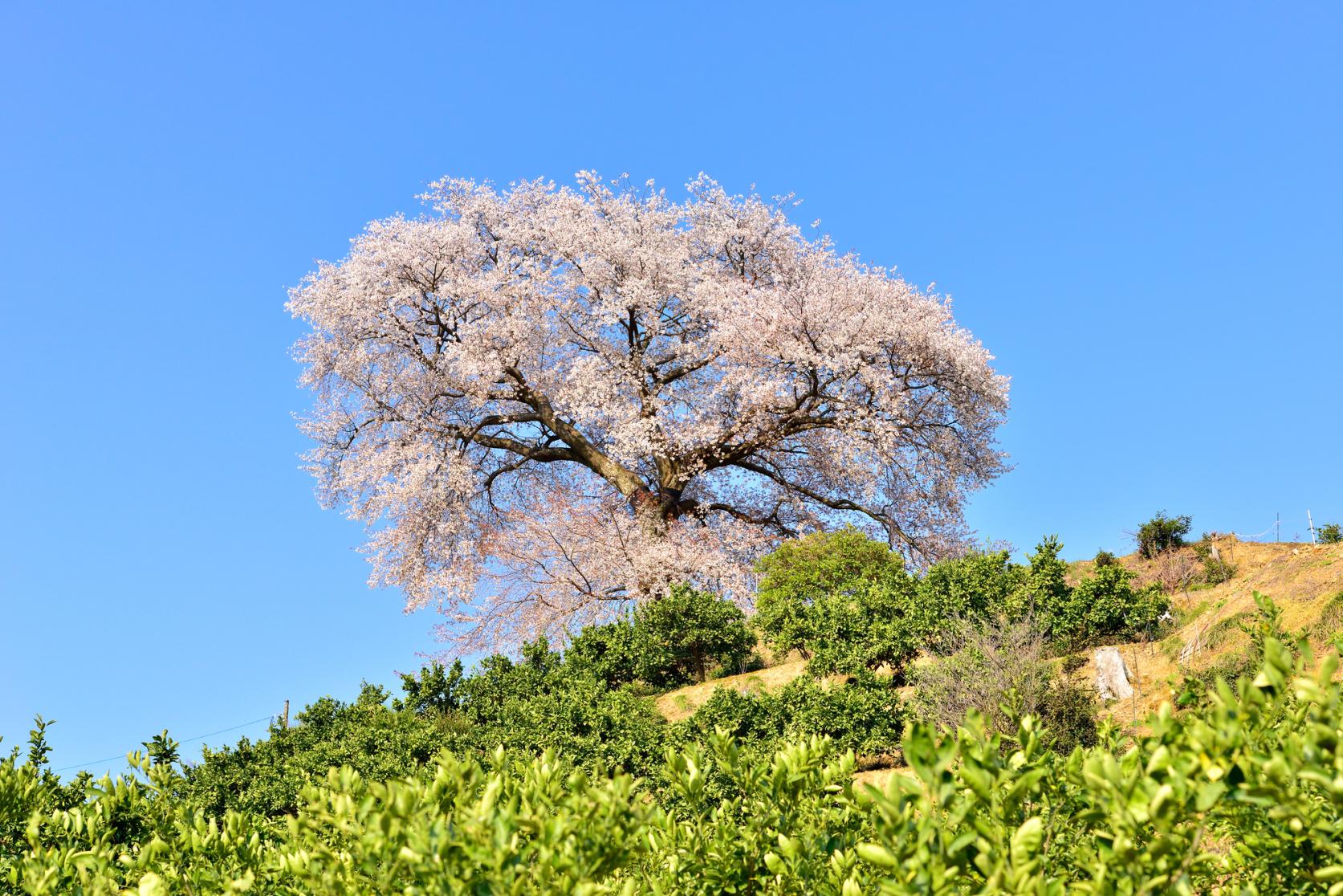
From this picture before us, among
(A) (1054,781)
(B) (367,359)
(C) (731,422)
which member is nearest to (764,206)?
(C) (731,422)

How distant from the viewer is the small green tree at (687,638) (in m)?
14.5

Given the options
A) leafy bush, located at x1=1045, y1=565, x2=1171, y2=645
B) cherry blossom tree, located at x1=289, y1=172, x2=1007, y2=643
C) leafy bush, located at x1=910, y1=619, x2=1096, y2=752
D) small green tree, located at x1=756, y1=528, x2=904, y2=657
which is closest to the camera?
leafy bush, located at x1=910, y1=619, x2=1096, y2=752

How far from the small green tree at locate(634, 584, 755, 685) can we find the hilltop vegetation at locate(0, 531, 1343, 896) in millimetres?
38

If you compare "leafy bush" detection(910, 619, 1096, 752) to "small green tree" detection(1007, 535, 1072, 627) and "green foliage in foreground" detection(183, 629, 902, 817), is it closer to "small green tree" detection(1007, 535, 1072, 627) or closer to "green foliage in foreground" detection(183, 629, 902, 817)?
"green foliage in foreground" detection(183, 629, 902, 817)

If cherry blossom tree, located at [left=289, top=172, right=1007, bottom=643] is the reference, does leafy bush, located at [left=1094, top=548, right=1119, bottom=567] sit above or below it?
below

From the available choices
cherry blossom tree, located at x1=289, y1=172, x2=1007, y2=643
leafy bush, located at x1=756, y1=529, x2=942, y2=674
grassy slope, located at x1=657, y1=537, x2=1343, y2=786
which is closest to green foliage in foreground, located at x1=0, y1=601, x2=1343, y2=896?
grassy slope, located at x1=657, y1=537, x2=1343, y2=786

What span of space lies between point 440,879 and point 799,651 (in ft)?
41.7

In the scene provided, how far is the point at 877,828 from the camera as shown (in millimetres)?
2959

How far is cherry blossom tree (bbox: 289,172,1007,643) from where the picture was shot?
1977 centimetres

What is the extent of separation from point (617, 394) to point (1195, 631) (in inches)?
441

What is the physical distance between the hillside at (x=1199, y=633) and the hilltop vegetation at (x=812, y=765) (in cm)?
6

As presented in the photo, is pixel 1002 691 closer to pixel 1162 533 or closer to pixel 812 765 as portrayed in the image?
pixel 812 765

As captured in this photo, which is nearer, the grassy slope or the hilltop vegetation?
the hilltop vegetation

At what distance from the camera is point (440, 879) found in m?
2.69
